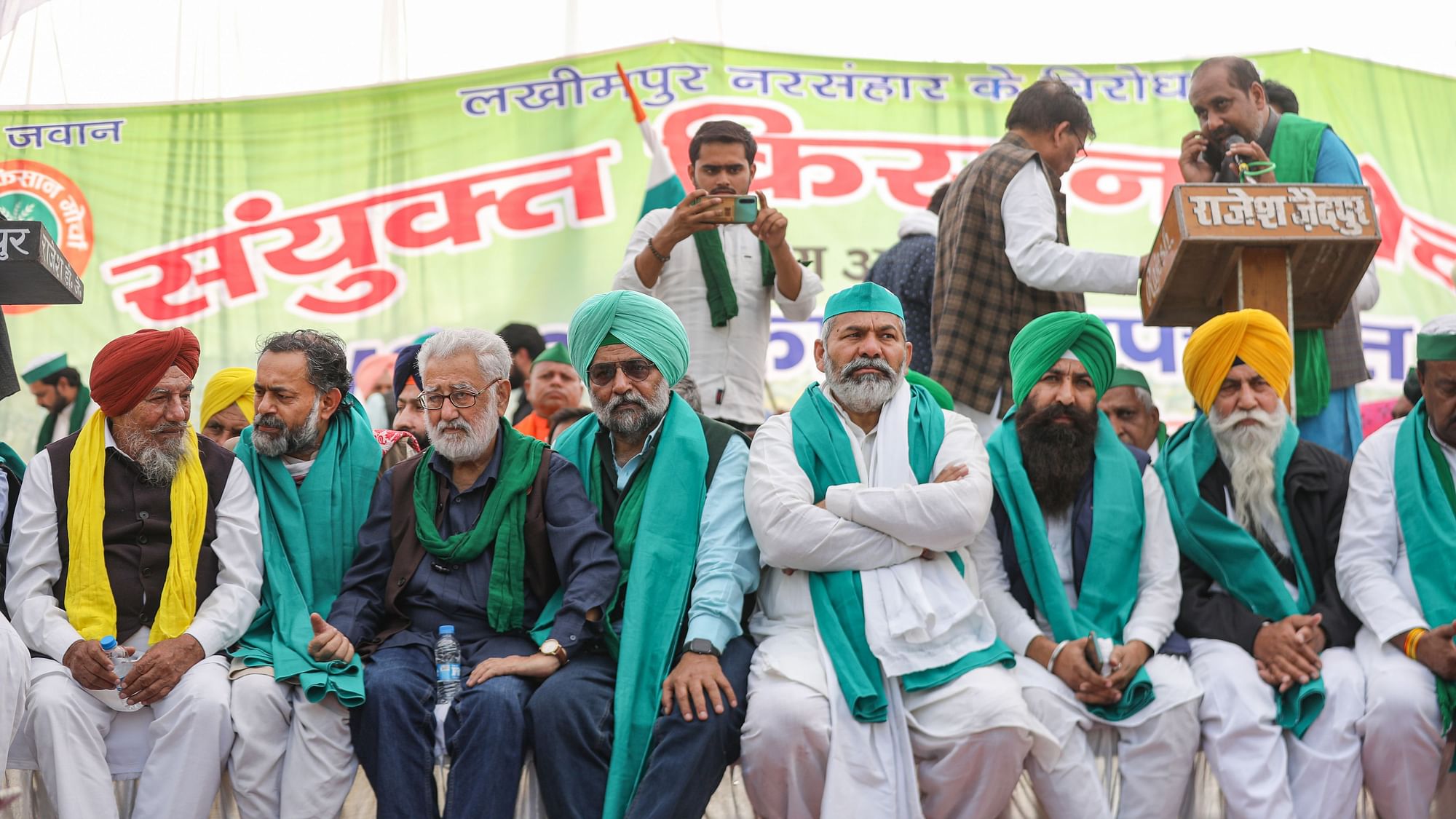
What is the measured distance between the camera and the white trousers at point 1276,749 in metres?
3.56

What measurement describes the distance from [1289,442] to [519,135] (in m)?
4.87

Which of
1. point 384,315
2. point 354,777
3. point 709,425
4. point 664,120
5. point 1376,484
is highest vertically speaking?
point 664,120

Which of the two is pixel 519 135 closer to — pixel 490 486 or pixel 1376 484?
pixel 490 486

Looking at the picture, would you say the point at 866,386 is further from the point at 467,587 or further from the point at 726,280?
the point at 467,587

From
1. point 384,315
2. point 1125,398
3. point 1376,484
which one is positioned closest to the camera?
point 1376,484

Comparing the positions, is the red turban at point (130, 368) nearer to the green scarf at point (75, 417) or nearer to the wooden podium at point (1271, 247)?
the wooden podium at point (1271, 247)

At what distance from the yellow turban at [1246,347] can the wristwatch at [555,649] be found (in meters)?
2.11

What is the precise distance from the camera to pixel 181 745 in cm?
350

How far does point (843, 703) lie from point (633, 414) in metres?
1.08

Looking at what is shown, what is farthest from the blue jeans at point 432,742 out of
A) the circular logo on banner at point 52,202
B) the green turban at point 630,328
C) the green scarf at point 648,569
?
the circular logo on banner at point 52,202

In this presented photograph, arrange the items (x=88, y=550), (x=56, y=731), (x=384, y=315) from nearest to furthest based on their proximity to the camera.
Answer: (x=56, y=731) → (x=88, y=550) → (x=384, y=315)

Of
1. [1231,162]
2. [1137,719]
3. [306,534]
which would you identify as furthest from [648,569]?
[1231,162]

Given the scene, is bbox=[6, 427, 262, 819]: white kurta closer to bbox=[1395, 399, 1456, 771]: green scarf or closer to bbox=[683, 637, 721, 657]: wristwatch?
bbox=[683, 637, 721, 657]: wristwatch

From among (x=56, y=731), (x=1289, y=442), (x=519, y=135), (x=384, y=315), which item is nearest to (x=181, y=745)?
(x=56, y=731)
